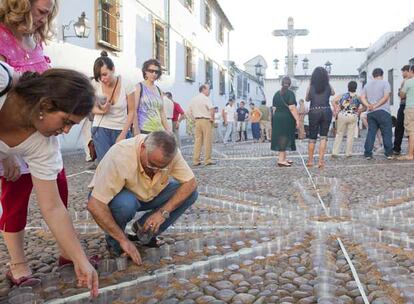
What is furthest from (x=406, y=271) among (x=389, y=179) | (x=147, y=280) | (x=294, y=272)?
(x=389, y=179)

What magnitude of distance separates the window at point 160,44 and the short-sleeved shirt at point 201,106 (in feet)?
24.0

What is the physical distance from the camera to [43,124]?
2043 mm

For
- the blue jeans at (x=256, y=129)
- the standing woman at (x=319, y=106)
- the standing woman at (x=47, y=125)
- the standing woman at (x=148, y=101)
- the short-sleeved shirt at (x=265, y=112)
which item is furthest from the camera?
the blue jeans at (x=256, y=129)

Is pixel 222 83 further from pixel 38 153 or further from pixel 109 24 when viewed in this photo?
pixel 38 153

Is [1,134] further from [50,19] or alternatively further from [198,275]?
[198,275]

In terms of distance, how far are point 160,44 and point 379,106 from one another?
944cm

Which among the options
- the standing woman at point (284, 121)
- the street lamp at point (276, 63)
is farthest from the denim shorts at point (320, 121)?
the street lamp at point (276, 63)

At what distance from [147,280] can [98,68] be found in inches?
105

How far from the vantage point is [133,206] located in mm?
2959

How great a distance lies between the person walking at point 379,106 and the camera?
29.5 ft

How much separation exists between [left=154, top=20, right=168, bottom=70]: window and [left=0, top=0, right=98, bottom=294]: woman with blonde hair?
44.8 ft

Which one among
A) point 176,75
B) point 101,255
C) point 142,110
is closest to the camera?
point 101,255

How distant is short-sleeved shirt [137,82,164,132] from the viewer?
208 inches

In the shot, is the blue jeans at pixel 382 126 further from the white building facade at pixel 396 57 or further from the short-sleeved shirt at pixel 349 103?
the white building facade at pixel 396 57
